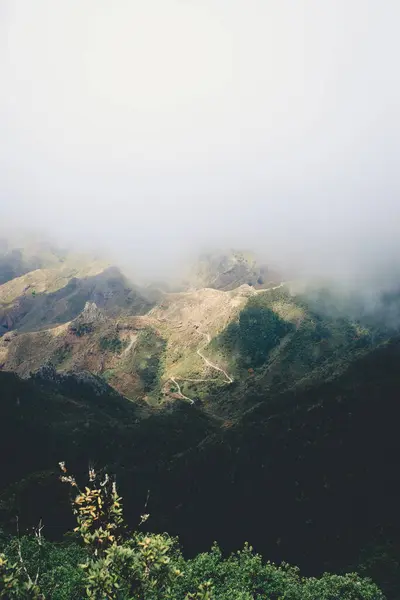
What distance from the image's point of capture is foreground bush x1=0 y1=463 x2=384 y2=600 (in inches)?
1105

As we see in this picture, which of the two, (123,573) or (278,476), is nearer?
(123,573)

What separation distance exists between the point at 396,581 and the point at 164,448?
117203 mm

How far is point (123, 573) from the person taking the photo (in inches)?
1167

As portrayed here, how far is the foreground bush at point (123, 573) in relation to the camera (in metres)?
28.1

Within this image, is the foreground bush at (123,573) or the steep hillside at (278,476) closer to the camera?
the foreground bush at (123,573)

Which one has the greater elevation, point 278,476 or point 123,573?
point 123,573

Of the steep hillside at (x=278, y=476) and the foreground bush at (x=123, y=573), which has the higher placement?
the foreground bush at (x=123, y=573)

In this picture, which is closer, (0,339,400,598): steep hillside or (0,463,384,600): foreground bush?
(0,463,384,600): foreground bush

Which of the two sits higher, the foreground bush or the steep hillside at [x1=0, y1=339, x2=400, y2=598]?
the foreground bush

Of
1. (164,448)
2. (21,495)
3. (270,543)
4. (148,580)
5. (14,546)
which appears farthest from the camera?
(164,448)

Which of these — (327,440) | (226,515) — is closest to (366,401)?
(327,440)

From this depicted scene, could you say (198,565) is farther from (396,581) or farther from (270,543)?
(270,543)

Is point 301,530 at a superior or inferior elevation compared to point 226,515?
superior

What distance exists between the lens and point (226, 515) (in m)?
127
